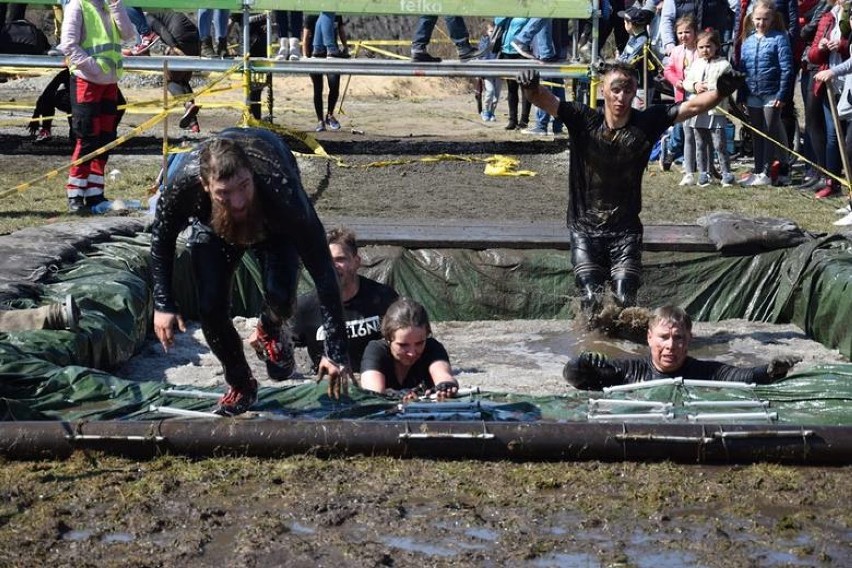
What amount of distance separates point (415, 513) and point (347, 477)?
48 cm

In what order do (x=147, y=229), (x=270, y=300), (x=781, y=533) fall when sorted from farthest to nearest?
(x=147, y=229) < (x=270, y=300) < (x=781, y=533)

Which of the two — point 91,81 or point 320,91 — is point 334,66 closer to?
point 320,91

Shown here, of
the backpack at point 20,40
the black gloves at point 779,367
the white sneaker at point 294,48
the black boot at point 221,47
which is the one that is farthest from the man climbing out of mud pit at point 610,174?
the backpack at point 20,40

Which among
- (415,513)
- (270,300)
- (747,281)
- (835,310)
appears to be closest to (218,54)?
(747,281)

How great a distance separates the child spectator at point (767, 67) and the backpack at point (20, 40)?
748 cm

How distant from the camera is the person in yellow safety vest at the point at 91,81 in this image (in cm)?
1161

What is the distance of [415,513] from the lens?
5.31 meters

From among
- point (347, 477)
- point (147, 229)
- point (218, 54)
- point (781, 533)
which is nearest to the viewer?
point (781, 533)

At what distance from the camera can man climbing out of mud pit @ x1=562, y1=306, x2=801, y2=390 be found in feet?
23.3

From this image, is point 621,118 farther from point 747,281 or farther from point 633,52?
point 633,52

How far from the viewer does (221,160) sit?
5.48m

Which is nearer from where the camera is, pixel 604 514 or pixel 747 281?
pixel 604 514

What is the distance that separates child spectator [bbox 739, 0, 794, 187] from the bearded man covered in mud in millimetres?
8054

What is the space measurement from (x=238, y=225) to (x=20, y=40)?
418 inches
